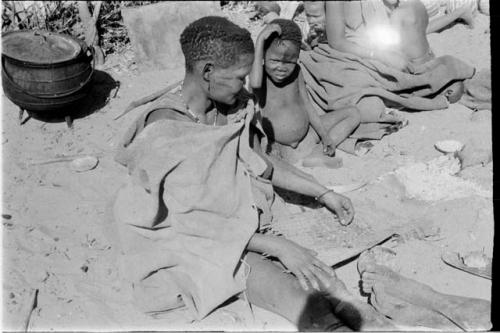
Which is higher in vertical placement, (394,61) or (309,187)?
(394,61)

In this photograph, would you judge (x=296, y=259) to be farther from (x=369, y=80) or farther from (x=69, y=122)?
(x=69, y=122)

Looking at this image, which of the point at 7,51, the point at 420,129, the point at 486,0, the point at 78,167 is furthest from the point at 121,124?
the point at 486,0

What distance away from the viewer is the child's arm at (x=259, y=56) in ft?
15.0

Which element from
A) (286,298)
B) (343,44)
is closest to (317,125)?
(343,44)

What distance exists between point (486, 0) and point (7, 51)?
4787mm

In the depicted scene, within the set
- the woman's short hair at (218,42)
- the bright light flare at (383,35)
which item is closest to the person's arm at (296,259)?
the woman's short hair at (218,42)

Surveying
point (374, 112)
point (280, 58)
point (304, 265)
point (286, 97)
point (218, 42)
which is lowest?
point (374, 112)

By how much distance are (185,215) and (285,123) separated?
176 cm

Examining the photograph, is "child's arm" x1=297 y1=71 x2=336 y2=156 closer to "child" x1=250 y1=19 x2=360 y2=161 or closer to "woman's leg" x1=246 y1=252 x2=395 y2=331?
"child" x1=250 y1=19 x2=360 y2=161

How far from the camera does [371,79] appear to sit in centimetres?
568

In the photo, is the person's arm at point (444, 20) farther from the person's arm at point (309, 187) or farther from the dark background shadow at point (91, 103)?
the person's arm at point (309, 187)

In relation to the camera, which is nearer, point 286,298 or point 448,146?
point 286,298

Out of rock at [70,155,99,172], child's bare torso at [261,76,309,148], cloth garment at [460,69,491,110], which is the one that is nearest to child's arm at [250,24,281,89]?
child's bare torso at [261,76,309,148]

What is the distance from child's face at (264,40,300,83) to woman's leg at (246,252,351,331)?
1.61 m
